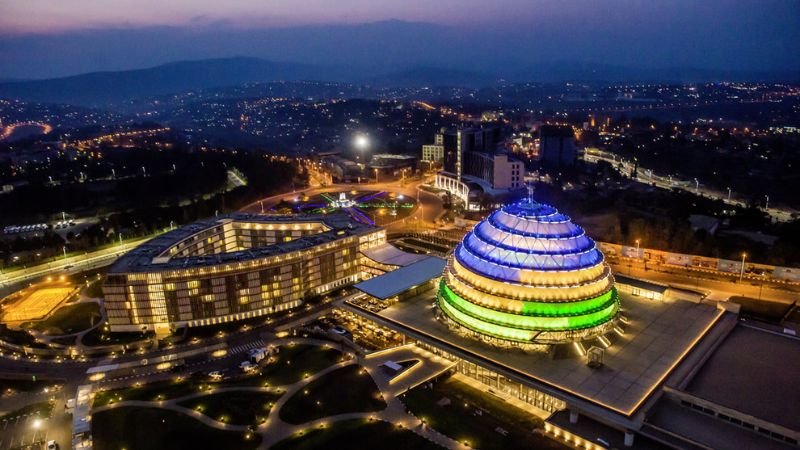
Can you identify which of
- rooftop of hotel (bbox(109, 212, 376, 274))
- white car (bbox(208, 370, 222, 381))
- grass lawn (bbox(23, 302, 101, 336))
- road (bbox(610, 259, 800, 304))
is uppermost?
rooftop of hotel (bbox(109, 212, 376, 274))

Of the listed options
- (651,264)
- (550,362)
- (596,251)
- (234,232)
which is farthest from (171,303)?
(651,264)

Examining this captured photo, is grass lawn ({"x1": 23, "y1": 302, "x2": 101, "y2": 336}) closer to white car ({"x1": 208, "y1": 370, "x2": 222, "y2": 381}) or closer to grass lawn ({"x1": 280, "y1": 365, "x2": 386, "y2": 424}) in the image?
white car ({"x1": 208, "y1": 370, "x2": 222, "y2": 381})

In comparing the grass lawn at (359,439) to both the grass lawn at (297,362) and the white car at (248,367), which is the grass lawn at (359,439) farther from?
the white car at (248,367)

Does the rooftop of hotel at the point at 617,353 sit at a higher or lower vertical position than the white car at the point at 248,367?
higher

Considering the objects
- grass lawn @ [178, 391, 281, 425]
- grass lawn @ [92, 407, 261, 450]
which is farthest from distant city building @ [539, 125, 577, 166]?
grass lawn @ [92, 407, 261, 450]

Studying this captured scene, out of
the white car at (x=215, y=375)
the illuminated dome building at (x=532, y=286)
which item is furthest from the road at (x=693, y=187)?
the white car at (x=215, y=375)

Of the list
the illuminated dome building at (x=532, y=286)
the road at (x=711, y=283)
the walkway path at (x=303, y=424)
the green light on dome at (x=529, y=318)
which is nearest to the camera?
the walkway path at (x=303, y=424)
